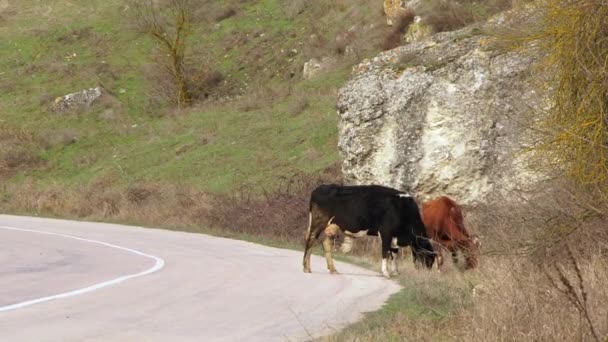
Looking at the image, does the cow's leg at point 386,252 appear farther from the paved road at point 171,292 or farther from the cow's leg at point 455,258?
the cow's leg at point 455,258

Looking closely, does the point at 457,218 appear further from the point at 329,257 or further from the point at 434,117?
the point at 434,117

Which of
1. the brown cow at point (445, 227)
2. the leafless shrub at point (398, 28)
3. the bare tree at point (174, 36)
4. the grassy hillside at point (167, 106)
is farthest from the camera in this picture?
the bare tree at point (174, 36)

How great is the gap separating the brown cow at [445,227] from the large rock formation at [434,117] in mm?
3262

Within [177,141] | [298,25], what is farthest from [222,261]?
[298,25]

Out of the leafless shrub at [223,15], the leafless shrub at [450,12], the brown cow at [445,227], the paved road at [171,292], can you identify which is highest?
the leafless shrub at [223,15]

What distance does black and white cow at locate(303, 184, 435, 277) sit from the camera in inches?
739

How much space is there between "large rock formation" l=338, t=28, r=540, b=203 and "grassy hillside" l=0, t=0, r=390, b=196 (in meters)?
7.07

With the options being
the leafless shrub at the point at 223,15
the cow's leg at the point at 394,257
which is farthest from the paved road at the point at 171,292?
the leafless shrub at the point at 223,15

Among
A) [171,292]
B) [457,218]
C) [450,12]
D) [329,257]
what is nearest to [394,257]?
[329,257]

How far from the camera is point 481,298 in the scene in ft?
37.3

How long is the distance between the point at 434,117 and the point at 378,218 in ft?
23.9

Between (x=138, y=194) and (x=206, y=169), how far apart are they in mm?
3181

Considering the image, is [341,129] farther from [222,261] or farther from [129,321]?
[129,321]

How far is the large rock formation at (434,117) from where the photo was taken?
2412 centimetres
